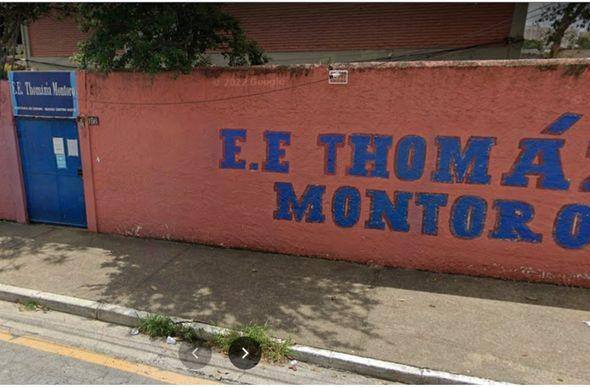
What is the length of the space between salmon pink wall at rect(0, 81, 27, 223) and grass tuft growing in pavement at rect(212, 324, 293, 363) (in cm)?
530

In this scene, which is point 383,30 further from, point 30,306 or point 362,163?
point 30,306

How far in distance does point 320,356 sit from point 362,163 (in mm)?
2433

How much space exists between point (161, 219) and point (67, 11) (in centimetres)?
375

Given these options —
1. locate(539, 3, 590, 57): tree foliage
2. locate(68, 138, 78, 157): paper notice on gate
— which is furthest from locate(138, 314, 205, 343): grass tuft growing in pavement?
locate(539, 3, 590, 57): tree foliage

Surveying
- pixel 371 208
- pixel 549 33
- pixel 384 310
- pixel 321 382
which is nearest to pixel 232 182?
pixel 371 208

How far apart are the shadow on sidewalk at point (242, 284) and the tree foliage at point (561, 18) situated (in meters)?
6.87

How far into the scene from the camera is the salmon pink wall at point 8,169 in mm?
6832

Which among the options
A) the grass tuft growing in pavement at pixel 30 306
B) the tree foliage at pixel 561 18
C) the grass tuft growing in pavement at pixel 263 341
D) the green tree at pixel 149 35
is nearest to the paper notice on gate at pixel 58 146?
the green tree at pixel 149 35

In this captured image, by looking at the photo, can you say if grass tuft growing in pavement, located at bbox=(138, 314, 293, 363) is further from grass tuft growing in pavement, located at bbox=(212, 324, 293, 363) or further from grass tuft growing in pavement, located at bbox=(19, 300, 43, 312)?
grass tuft growing in pavement, located at bbox=(19, 300, 43, 312)

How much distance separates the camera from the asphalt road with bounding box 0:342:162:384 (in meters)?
3.35

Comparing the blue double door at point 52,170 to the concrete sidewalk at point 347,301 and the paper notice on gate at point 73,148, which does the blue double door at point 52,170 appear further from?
the concrete sidewalk at point 347,301

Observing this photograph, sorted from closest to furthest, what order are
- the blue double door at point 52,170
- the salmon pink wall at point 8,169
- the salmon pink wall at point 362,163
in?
the salmon pink wall at point 362,163 → the blue double door at point 52,170 → the salmon pink wall at point 8,169

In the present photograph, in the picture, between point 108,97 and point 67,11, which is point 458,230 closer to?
point 108,97

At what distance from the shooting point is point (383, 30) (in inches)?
397
